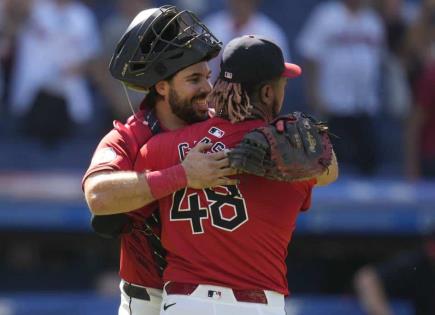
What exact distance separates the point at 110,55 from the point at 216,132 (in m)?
4.68

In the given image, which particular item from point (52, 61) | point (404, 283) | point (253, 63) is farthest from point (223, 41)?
point (253, 63)

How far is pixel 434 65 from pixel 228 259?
4851mm

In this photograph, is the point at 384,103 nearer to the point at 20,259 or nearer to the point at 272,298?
the point at 20,259

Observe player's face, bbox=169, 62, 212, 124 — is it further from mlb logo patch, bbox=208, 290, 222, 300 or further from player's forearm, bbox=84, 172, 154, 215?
mlb logo patch, bbox=208, 290, 222, 300

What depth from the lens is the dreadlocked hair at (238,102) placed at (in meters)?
3.74

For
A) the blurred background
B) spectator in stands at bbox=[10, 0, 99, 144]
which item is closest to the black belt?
the blurred background

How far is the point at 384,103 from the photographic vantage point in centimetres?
923

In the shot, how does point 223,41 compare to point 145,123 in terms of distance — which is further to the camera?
point 223,41

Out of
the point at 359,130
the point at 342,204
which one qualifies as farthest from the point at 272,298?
the point at 359,130

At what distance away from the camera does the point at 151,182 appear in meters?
3.69

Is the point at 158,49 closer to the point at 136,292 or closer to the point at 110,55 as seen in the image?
the point at 136,292

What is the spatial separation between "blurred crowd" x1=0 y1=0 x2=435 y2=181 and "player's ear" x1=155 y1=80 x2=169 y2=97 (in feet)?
12.6

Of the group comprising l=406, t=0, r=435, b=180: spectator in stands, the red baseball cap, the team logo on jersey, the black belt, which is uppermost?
the red baseball cap

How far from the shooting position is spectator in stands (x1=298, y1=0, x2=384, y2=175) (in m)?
8.22
